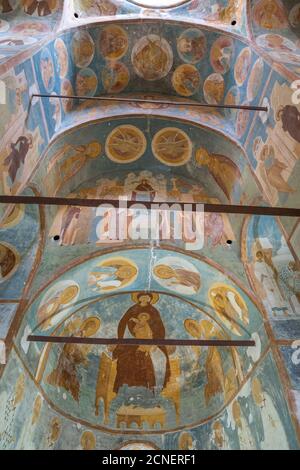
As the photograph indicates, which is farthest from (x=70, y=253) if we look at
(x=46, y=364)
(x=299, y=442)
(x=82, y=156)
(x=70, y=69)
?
(x=299, y=442)

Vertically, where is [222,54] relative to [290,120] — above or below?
above

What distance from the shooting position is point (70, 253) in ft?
28.8

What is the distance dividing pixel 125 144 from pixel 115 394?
697 cm

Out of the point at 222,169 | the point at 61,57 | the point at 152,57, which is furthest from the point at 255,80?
the point at 61,57

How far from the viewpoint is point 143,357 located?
471 inches

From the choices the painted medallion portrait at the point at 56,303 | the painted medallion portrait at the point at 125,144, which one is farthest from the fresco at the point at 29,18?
the painted medallion portrait at the point at 56,303

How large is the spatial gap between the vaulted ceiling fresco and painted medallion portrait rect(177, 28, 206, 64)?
0.04 metres

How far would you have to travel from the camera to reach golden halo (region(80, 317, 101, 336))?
11.2 metres

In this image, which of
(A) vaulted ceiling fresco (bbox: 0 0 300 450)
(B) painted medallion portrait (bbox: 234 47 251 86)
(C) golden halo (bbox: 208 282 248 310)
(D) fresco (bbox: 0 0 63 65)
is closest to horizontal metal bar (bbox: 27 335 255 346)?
(A) vaulted ceiling fresco (bbox: 0 0 300 450)

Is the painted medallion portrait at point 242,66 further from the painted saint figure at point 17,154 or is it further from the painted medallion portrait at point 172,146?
the painted saint figure at point 17,154

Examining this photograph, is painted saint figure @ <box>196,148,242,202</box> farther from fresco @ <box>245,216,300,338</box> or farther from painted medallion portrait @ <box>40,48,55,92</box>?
painted medallion portrait @ <box>40,48,55,92</box>

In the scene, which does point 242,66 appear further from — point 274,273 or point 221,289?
point 221,289
